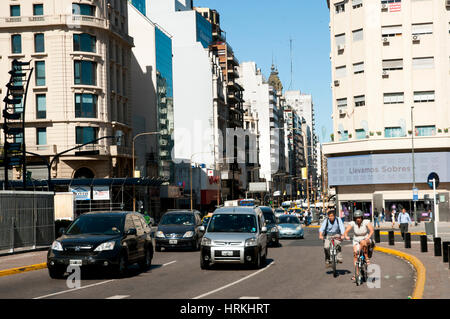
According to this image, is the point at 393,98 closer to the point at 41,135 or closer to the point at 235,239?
the point at 41,135

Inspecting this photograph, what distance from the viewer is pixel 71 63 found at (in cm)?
6681

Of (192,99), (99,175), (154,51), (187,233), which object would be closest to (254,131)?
(192,99)

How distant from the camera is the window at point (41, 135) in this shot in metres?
66.6

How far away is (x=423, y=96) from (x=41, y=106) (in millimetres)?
36004

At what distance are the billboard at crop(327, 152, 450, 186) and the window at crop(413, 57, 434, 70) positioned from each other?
7.99m

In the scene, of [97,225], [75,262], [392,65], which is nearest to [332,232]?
[97,225]

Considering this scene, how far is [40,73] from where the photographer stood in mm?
67250

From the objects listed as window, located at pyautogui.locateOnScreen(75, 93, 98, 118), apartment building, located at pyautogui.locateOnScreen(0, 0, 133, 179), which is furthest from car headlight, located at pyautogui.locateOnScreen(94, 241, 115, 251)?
window, located at pyautogui.locateOnScreen(75, 93, 98, 118)

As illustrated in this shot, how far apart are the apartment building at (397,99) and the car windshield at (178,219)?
123 feet

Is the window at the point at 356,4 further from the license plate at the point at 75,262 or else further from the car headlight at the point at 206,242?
the license plate at the point at 75,262

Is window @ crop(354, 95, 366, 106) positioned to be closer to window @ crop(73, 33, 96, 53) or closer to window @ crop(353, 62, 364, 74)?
window @ crop(353, 62, 364, 74)

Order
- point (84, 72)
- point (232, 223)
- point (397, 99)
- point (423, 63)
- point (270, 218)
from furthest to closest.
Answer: point (84, 72) → point (397, 99) → point (423, 63) → point (270, 218) → point (232, 223)
